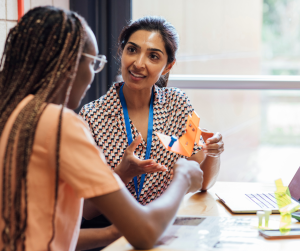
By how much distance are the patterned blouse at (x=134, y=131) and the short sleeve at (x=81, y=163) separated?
0.76 metres

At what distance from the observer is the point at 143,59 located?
5.32ft

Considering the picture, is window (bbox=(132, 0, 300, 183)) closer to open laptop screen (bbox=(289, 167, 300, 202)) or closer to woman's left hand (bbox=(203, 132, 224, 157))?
woman's left hand (bbox=(203, 132, 224, 157))

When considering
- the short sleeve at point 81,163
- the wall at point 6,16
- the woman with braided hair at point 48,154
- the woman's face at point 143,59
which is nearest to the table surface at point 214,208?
the woman with braided hair at point 48,154

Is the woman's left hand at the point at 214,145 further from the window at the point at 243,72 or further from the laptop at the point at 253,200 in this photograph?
the window at the point at 243,72

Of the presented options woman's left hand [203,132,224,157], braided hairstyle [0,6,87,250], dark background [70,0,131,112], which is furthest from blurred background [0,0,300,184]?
braided hairstyle [0,6,87,250]

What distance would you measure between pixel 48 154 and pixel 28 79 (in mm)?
185

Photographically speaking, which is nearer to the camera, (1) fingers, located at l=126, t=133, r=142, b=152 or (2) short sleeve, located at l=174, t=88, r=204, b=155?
(1) fingers, located at l=126, t=133, r=142, b=152

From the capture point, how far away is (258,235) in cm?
100

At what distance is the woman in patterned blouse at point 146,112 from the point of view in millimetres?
1562

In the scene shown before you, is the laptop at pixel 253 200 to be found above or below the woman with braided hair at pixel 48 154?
below

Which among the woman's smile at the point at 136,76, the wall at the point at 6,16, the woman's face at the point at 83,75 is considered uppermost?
the wall at the point at 6,16

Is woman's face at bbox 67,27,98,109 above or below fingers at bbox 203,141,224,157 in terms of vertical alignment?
above

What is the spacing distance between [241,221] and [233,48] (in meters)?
1.91

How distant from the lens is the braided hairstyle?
2.46 ft
